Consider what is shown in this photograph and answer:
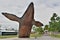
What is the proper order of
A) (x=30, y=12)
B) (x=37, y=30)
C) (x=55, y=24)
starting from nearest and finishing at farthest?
(x=30, y=12) → (x=55, y=24) → (x=37, y=30)

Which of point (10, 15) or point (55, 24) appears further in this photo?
point (55, 24)

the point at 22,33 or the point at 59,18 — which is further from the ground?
the point at 59,18

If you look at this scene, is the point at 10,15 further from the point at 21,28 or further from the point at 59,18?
the point at 59,18

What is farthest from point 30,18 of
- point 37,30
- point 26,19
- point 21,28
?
point 37,30

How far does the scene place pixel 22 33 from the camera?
739 inches

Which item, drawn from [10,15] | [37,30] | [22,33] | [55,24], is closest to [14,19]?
[10,15]

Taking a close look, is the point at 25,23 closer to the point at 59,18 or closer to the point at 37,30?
the point at 59,18

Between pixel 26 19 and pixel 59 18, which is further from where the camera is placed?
pixel 59 18

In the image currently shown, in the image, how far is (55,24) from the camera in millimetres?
48781

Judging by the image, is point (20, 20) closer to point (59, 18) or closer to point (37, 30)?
point (59, 18)

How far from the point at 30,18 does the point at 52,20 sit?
113ft

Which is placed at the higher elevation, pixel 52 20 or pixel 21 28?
pixel 52 20

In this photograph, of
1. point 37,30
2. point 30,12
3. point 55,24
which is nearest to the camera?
point 30,12

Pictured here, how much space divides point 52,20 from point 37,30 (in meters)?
15.6
